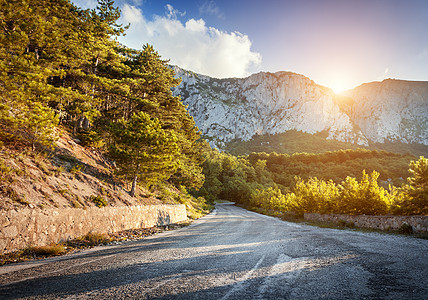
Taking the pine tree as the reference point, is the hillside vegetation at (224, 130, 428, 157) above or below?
above

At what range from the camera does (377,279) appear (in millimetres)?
3773

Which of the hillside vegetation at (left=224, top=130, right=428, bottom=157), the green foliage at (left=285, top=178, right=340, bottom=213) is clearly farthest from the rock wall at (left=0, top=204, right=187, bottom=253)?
the hillside vegetation at (left=224, top=130, right=428, bottom=157)

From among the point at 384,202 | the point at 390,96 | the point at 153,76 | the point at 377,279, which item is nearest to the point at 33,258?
the point at 377,279

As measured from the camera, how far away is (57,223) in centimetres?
754

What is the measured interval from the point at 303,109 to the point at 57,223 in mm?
175366

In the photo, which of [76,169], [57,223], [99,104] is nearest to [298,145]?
[99,104]

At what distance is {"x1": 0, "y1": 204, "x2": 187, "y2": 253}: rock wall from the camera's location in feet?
19.7

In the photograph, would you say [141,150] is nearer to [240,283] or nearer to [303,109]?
[240,283]

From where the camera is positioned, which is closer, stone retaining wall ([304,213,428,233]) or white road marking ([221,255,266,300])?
white road marking ([221,255,266,300])

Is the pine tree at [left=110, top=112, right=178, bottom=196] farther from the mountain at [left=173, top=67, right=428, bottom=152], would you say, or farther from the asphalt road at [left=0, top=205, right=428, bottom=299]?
the mountain at [left=173, top=67, right=428, bottom=152]

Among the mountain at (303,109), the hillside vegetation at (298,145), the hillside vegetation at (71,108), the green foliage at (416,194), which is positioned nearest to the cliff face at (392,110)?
the mountain at (303,109)

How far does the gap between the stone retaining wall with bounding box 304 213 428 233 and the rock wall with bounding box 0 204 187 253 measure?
15.6 meters

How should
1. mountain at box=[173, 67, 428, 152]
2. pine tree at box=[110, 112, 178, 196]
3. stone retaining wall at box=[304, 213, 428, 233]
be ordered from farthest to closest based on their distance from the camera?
1. mountain at box=[173, 67, 428, 152]
2. pine tree at box=[110, 112, 178, 196]
3. stone retaining wall at box=[304, 213, 428, 233]

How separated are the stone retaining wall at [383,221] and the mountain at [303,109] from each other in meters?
117
